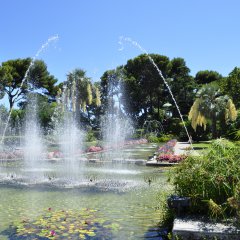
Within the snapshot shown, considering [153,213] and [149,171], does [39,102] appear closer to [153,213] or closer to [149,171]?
[149,171]

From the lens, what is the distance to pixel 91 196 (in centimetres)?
851

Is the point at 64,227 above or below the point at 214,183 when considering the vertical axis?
below

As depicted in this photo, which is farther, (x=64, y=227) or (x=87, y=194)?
(x=87, y=194)

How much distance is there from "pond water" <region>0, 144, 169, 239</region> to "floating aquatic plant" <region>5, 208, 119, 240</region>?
137 millimetres

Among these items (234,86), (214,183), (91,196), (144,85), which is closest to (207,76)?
(144,85)

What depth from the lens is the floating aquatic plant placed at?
17.8 ft

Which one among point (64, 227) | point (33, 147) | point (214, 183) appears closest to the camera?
point (214, 183)

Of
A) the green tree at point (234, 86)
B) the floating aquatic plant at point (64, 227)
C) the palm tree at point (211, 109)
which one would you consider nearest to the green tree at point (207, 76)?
the green tree at point (234, 86)

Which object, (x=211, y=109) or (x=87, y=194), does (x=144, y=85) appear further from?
(x=87, y=194)

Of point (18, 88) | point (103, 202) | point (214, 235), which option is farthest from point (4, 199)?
point (18, 88)

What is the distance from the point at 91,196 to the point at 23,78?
153 feet

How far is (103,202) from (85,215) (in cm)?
121

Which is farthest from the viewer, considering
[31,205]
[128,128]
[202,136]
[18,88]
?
[18,88]

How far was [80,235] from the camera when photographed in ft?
17.9
